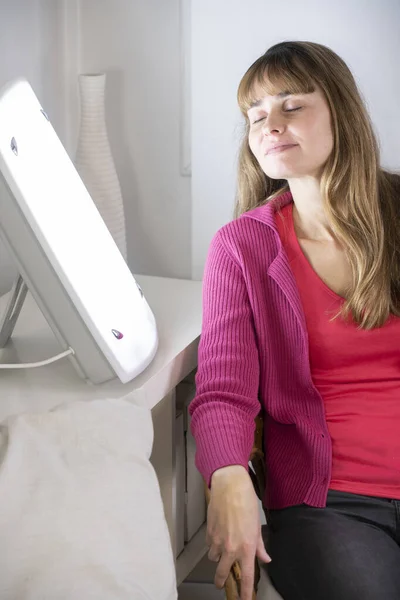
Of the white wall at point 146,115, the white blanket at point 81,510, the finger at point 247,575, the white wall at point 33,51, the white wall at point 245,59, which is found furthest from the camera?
the white wall at point 146,115

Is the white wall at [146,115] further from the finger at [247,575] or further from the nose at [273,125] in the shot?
the finger at [247,575]

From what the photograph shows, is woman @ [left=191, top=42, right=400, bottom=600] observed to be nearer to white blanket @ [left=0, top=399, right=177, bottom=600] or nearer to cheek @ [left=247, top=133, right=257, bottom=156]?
cheek @ [left=247, top=133, right=257, bottom=156]

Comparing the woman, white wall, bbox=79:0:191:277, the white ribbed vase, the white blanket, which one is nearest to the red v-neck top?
the woman

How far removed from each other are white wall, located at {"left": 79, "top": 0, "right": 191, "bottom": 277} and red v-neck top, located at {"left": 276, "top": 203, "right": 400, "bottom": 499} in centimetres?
84

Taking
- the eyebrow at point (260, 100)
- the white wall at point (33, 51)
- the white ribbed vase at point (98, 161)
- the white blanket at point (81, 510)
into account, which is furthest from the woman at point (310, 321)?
the white wall at point (33, 51)

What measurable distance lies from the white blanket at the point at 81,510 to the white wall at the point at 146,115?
3.75ft

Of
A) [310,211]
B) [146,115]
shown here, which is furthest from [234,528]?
[146,115]

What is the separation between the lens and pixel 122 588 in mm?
992

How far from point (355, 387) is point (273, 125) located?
47 cm

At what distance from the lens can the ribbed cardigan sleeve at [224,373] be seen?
140cm

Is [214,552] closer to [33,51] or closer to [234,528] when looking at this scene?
[234,528]

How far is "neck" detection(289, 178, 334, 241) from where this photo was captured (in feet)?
5.21

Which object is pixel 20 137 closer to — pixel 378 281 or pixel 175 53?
pixel 378 281

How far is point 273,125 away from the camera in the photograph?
1.53 metres
